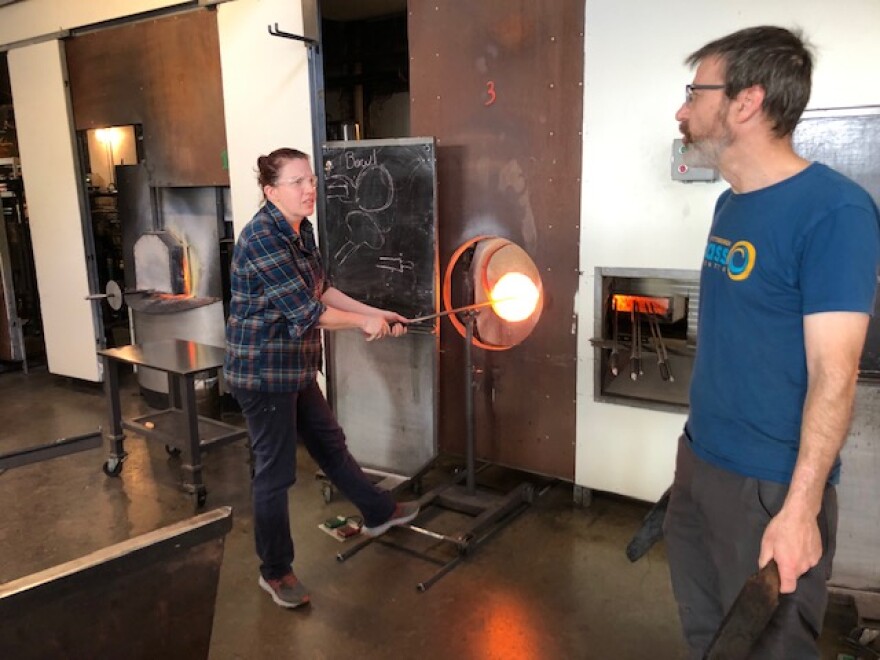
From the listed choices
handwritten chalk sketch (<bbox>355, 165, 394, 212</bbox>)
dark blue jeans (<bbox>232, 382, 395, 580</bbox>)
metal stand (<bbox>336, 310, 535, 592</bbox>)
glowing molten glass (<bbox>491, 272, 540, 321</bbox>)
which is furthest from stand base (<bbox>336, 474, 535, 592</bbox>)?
handwritten chalk sketch (<bbox>355, 165, 394, 212</bbox>)

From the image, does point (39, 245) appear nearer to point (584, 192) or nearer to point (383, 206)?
point (383, 206)

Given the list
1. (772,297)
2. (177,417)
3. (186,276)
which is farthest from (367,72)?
(772,297)

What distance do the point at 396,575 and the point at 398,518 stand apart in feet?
0.77

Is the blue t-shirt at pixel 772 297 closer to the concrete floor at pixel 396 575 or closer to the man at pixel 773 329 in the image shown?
the man at pixel 773 329

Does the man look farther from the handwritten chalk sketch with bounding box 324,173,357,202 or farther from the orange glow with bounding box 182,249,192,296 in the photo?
the orange glow with bounding box 182,249,192,296

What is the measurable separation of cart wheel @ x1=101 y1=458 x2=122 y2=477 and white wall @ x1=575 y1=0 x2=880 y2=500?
212 cm

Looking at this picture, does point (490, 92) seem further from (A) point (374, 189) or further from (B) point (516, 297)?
(B) point (516, 297)

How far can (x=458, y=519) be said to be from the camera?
9.28ft

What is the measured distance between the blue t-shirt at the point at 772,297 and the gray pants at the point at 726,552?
0.16 ft

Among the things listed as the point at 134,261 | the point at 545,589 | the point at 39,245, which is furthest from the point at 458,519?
the point at 39,245

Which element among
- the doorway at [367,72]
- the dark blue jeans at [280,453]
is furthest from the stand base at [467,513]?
the doorway at [367,72]

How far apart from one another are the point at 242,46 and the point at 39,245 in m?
2.19

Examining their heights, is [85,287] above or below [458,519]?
above

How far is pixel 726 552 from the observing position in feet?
4.42
